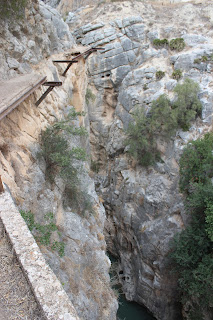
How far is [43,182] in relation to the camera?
629 centimetres

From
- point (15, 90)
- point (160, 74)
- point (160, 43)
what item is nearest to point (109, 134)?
point (160, 74)

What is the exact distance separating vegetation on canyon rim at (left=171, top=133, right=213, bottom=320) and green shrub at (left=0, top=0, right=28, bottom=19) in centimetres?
999

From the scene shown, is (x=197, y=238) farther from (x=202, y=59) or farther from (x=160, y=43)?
(x=160, y=43)

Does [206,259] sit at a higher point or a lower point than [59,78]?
lower

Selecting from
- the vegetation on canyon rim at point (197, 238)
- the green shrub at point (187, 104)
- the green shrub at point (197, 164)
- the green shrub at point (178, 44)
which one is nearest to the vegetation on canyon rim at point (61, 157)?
the vegetation on canyon rim at point (197, 238)

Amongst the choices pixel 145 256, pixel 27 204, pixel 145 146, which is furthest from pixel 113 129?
pixel 27 204

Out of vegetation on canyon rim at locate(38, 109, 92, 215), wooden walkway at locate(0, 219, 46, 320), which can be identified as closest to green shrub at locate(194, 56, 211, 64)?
vegetation on canyon rim at locate(38, 109, 92, 215)

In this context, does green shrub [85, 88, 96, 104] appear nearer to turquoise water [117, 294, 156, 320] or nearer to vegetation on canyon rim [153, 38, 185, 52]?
vegetation on canyon rim [153, 38, 185, 52]

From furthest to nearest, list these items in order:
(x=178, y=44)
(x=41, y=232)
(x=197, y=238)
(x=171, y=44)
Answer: (x=171, y=44), (x=178, y=44), (x=197, y=238), (x=41, y=232)

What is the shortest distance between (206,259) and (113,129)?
36.0ft

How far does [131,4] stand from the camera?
20891mm

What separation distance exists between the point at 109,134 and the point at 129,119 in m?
2.72

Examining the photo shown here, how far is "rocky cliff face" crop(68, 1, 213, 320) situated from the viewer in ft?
43.0

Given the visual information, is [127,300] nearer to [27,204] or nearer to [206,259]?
[206,259]
